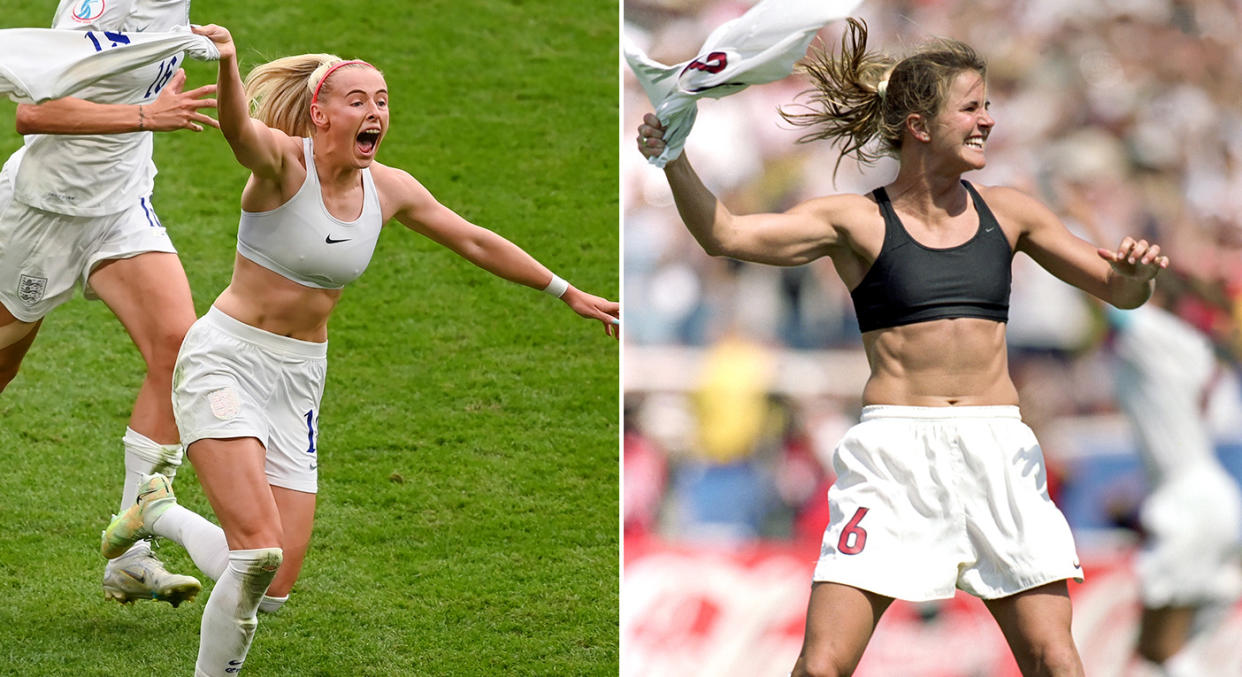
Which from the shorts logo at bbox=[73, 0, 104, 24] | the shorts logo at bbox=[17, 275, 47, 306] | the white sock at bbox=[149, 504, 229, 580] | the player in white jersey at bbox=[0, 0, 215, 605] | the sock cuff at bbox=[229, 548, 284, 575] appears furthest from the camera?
the shorts logo at bbox=[17, 275, 47, 306]

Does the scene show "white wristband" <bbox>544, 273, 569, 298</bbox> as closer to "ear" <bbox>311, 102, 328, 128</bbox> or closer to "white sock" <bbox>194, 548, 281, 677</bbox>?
"ear" <bbox>311, 102, 328, 128</bbox>

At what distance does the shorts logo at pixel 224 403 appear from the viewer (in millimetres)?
4348

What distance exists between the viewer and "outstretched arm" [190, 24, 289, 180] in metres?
4.09

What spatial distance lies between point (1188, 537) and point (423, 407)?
2.94m

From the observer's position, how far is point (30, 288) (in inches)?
207

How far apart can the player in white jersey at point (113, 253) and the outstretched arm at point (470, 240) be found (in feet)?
2.89

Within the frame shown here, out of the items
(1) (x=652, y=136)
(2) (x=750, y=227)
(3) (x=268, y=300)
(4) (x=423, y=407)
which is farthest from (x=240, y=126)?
(4) (x=423, y=407)

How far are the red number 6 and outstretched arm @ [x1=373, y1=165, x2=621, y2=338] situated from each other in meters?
0.99

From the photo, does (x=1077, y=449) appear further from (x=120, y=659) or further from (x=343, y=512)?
(x=120, y=659)

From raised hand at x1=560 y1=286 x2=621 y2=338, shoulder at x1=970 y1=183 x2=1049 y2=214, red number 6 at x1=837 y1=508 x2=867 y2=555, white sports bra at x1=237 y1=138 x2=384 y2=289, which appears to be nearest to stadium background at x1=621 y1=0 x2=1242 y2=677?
raised hand at x1=560 y1=286 x2=621 y2=338

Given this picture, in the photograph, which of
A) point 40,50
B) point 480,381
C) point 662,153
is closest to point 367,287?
point 480,381

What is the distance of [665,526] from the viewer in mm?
5258

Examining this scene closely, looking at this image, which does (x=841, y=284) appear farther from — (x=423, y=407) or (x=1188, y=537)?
(x=423, y=407)

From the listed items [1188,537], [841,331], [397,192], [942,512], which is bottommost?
[1188,537]
